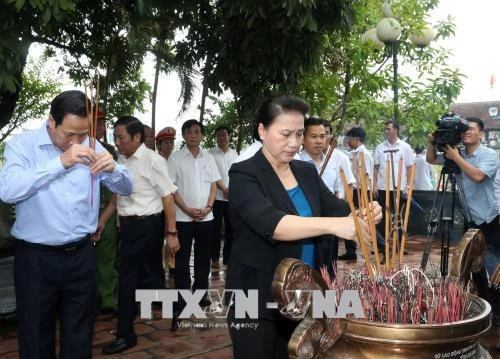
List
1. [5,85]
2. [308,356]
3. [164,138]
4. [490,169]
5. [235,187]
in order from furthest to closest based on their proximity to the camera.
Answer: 1. [164,138]
2. [490,169]
3. [5,85]
4. [235,187]
5. [308,356]

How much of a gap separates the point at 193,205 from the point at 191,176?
0.26 m

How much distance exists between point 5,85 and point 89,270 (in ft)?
4.00

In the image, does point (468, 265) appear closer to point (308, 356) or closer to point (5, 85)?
point (308, 356)

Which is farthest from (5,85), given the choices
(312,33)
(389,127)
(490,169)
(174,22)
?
(389,127)

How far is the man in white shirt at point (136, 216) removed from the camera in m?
3.34

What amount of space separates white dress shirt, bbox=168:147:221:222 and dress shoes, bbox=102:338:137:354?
1.20m

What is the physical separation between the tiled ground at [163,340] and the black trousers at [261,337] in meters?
1.63

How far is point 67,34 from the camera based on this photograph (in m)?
6.07

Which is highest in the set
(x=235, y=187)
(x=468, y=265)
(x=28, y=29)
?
(x=28, y=29)

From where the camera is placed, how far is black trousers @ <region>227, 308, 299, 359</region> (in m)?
1.69

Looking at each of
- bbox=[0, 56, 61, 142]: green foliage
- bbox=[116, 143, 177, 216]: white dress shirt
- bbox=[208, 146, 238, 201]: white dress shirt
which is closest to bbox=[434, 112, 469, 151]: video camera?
bbox=[116, 143, 177, 216]: white dress shirt

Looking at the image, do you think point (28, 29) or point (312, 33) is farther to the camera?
point (312, 33)

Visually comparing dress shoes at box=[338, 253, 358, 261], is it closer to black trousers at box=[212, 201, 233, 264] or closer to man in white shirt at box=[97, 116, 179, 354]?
black trousers at box=[212, 201, 233, 264]

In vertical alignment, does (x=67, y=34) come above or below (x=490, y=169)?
above
